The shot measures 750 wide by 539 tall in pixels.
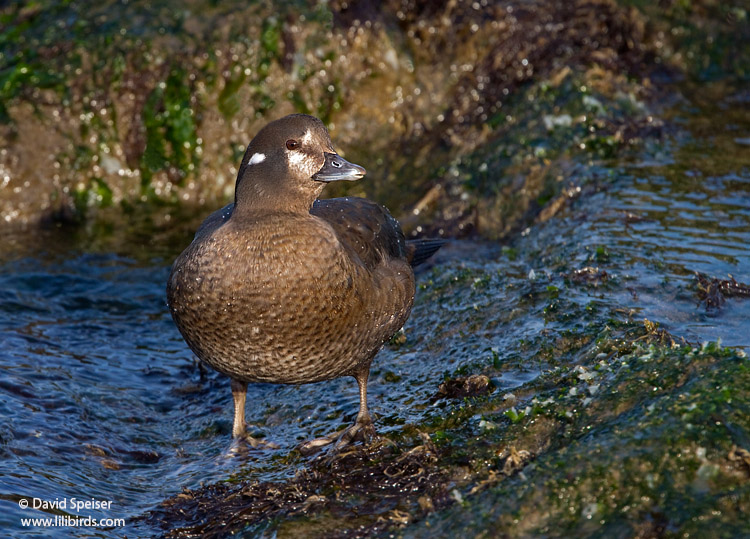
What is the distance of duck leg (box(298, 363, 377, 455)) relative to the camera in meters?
4.92

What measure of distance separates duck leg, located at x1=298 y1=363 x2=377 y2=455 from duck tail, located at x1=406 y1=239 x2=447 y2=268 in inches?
48.0

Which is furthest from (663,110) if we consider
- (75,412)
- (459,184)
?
(75,412)

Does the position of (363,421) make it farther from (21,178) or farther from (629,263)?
(21,178)

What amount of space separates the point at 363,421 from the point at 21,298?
4.05 m

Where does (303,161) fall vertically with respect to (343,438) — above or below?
above

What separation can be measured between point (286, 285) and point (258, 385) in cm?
208

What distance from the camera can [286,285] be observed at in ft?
15.2

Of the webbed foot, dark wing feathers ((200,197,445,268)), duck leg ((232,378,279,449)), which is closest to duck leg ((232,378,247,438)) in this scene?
duck leg ((232,378,279,449))

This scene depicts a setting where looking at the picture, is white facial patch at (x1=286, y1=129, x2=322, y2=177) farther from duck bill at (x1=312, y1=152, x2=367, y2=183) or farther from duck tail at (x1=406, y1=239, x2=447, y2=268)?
duck tail at (x1=406, y1=239, x2=447, y2=268)

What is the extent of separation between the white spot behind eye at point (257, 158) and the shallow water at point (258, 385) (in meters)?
1.75

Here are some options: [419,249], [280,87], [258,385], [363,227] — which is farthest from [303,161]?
[280,87]

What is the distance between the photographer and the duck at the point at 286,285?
464 cm

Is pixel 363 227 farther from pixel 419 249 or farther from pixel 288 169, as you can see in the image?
pixel 419 249

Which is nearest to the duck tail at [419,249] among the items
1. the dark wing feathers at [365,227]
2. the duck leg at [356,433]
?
the dark wing feathers at [365,227]
